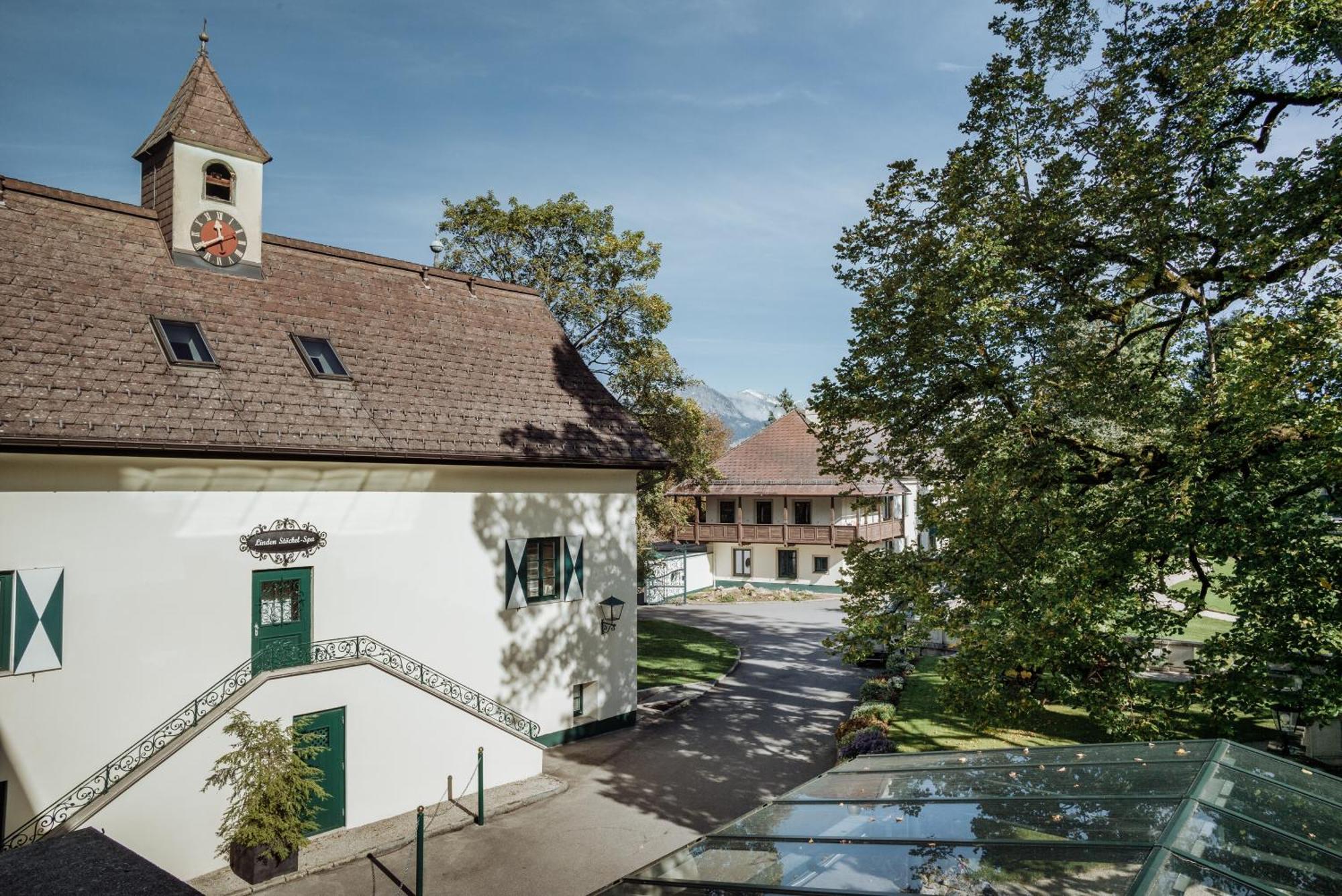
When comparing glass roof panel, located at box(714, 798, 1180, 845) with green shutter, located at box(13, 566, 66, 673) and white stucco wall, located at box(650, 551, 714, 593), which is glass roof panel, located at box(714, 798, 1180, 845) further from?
white stucco wall, located at box(650, 551, 714, 593)

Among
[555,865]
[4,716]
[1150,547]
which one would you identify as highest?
[1150,547]

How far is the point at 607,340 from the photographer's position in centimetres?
2439

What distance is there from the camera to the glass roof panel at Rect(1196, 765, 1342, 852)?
4.96m

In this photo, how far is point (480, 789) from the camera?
12508 millimetres

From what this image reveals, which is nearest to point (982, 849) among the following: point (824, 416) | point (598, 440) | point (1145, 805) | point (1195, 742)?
point (1145, 805)

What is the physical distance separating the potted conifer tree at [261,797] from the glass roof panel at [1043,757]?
773cm

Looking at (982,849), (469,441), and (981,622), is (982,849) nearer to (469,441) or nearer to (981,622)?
(981,622)

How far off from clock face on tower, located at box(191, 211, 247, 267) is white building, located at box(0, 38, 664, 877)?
0.04 meters

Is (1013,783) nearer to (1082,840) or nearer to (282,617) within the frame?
(1082,840)

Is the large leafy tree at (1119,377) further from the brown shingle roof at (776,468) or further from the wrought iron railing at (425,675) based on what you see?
the brown shingle roof at (776,468)

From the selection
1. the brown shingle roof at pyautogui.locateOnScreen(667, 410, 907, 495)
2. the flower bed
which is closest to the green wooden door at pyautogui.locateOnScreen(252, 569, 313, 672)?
the flower bed

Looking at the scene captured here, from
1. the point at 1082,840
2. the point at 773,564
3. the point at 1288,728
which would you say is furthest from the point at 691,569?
the point at 1082,840

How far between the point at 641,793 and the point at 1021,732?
27.5ft

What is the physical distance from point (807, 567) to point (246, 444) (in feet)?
110
